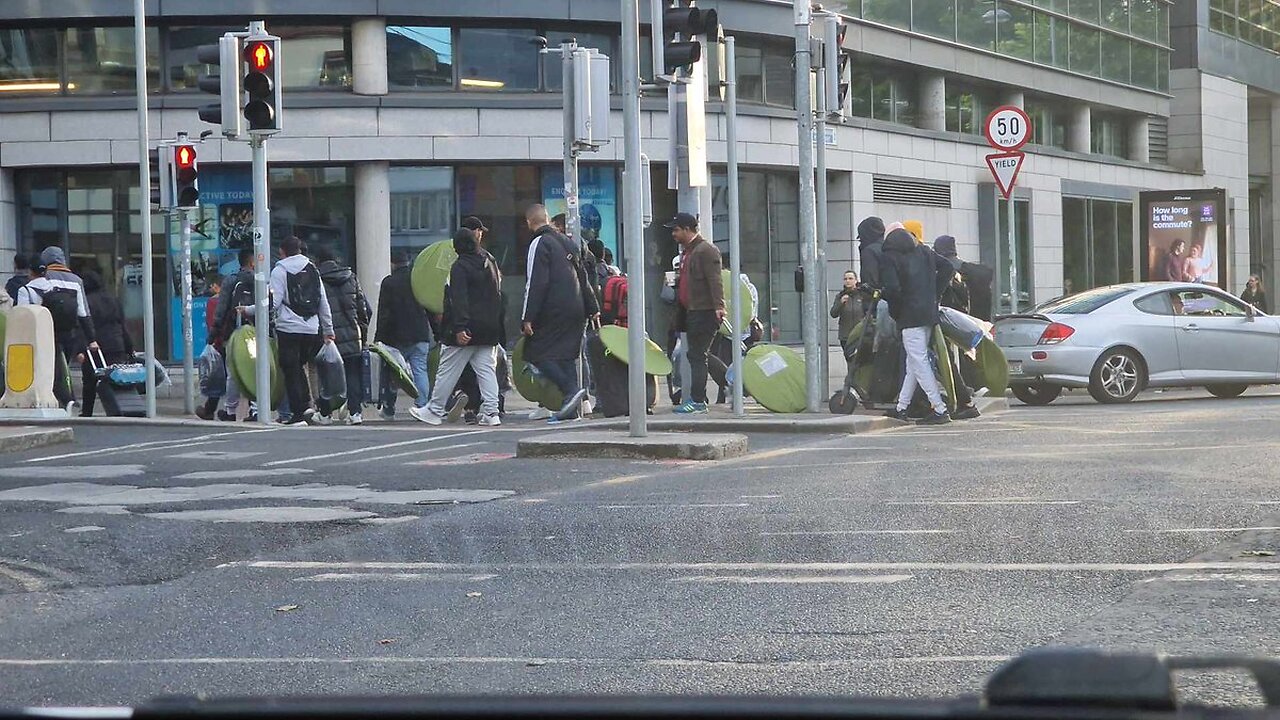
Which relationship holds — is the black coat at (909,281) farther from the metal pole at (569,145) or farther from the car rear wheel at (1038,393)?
the car rear wheel at (1038,393)

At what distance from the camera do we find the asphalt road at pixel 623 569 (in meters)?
5.73

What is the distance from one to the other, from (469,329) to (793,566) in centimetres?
960

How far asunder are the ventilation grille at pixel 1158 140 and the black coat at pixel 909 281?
25820mm

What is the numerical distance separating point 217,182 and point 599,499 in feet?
52.4

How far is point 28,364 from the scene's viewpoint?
1762 cm

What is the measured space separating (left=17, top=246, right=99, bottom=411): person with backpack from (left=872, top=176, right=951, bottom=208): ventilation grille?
47.1 ft

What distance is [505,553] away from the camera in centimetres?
830

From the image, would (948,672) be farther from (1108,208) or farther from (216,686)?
(1108,208)

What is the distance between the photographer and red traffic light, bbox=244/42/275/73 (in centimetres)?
1664

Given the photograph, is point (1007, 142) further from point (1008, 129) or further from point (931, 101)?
point (931, 101)

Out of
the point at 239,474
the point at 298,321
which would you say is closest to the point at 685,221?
the point at 298,321

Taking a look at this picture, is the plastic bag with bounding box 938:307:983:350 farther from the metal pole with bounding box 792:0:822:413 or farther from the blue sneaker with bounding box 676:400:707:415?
the blue sneaker with bounding box 676:400:707:415

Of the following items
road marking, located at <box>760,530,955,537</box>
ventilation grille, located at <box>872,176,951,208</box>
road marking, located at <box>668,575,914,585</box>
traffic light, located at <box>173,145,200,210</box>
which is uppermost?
ventilation grille, located at <box>872,176,951,208</box>

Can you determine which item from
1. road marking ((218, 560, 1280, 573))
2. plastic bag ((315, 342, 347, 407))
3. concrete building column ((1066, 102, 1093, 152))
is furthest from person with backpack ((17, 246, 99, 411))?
concrete building column ((1066, 102, 1093, 152))
